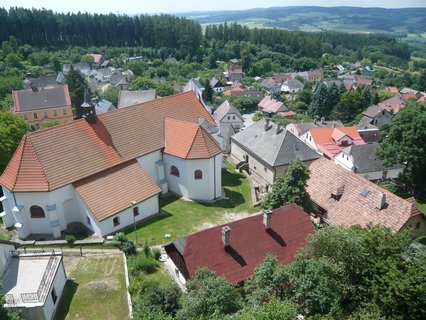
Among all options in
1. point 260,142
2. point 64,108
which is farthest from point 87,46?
A: point 260,142

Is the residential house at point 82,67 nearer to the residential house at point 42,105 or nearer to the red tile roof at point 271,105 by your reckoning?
the residential house at point 42,105

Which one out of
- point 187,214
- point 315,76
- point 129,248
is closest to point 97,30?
point 315,76

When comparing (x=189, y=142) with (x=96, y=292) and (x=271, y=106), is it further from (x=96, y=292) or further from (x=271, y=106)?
(x=271, y=106)

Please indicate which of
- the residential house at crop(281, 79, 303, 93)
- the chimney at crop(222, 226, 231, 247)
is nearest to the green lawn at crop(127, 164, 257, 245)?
the chimney at crop(222, 226, 231, 247)

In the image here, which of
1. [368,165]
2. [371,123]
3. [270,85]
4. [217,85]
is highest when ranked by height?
[368,165]

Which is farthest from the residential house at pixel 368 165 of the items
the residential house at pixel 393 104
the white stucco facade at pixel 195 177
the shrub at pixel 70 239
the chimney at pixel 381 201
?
the residential house at pixel 393 104

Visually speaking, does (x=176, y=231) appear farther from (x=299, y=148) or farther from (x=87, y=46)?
(x=87, y=46)

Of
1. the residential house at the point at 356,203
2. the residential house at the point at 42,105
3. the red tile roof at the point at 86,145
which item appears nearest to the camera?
the red tile roof at the point at 86,145
